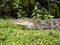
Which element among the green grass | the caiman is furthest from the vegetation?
the caiman

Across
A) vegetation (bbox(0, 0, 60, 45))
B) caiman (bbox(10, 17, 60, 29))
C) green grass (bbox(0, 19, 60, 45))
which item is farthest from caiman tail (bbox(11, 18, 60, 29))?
green grass (bbox(0, 19, 60, 45))

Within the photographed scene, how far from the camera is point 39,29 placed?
7.13 metres

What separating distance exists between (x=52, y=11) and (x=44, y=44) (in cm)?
459

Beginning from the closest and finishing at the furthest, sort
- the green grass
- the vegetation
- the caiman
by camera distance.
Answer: the green grass < the vegetation < the caiman

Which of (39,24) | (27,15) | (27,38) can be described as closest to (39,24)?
(39,24)

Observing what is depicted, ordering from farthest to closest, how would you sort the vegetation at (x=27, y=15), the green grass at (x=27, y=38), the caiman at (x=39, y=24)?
the caiman at (x=39, y=24)
the vegetation at (x=27, y=15)
the green grass at (x=27, y=38)

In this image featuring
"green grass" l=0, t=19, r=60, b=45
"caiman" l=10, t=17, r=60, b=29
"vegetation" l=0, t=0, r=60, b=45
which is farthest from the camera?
"caiman" l=10, t=17, r=60, b=29

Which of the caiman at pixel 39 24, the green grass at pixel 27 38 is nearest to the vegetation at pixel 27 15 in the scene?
the green grass at pixel 27 38

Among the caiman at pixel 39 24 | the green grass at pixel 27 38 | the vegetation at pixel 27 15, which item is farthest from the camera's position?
the caiman at pixel 39 24

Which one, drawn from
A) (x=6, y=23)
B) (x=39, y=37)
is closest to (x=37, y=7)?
(x=6, y=23)

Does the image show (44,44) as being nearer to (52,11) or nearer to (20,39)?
(20,39)

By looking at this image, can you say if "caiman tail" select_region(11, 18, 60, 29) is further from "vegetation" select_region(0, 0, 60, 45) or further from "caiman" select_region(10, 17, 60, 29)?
"vegetation" select_region(0, 0, 60, 45)

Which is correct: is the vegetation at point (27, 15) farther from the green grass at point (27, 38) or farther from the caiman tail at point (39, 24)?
the caiman tail at point (39, 24)

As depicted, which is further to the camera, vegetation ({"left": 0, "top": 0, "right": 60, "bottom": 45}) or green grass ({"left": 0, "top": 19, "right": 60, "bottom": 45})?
vegetation ({"left": 0, "top": 0, "right": 60, "bottom": 45})
